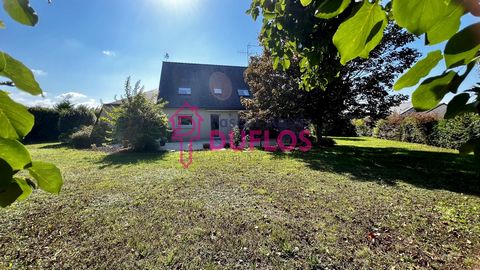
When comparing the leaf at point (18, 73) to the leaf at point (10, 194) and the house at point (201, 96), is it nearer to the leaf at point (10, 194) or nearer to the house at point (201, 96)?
the leaf at point (10, 194)

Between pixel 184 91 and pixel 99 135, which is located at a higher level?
pixel 184 91

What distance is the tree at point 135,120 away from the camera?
41.6ft

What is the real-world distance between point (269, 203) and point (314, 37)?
399 centimetres

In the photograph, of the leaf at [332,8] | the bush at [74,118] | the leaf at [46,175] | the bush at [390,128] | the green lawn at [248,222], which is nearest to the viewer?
the leaf at [46,175]

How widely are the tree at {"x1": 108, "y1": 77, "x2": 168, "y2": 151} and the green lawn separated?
17.0ft

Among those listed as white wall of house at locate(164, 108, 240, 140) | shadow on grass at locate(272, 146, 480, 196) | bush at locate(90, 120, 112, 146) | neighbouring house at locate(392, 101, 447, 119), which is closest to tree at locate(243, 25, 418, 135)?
neighbouring house at locate(392, 101, 447, 119)

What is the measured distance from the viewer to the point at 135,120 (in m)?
12.7

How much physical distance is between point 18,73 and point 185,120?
20055mm

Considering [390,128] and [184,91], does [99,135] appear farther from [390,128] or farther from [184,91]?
[390,128]

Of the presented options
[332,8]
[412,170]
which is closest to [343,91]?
[412,170]

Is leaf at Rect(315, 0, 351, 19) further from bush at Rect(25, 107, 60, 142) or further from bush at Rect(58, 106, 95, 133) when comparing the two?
bush at Rect(25, 107, 60, 142)

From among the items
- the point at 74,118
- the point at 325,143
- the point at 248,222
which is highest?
the point at 74,118

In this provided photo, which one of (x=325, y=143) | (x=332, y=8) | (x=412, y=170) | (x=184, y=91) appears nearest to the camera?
(x=332, y=8)

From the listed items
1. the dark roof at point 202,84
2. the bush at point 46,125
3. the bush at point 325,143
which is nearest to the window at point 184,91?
the dark roof at point 202,84
